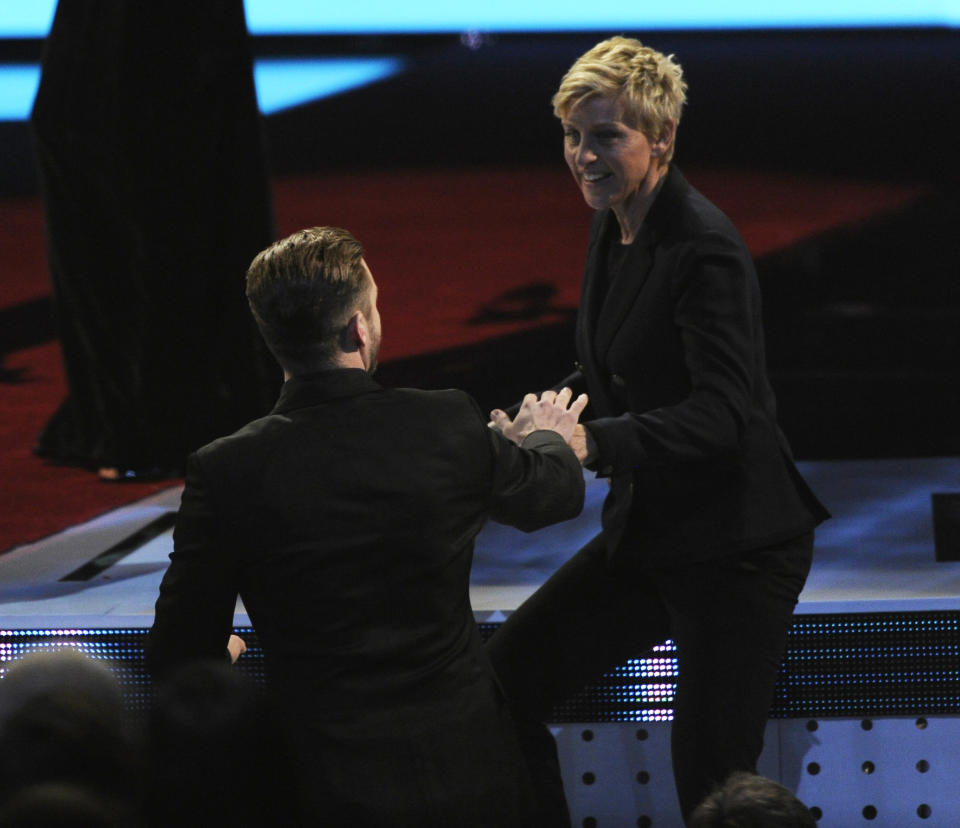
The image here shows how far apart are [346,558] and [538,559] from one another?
172 cm

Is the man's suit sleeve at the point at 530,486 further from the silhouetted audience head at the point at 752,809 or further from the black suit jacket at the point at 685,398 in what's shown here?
the silhouetted audience head at the point at 752,809

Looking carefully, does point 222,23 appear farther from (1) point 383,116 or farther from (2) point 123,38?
(1) point 383,116

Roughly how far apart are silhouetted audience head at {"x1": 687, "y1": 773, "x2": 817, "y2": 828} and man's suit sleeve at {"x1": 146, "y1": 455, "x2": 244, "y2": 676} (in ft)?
2.00

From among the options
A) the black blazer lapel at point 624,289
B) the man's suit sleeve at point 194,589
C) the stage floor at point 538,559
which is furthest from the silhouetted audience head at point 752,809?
the stage floor at point 538,559

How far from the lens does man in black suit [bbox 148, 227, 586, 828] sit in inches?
59.6

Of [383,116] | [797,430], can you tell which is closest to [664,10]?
[383,116]

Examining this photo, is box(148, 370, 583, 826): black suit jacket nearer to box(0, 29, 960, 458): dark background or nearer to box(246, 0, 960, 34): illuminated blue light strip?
box(0, 29, 960, 458): dark background

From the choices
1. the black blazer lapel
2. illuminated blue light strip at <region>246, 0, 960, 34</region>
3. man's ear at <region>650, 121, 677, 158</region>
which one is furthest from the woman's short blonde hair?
illuminated blue light strip at <region>246, 0, 960, 34</region>

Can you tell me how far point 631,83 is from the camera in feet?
6.34

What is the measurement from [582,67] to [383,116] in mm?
6095

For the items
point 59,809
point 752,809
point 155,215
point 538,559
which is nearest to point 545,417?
point 752,809

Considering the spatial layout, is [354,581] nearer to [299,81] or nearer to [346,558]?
[346,558]

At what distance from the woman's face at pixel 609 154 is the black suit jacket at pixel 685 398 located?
49mm

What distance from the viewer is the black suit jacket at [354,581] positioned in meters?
1.51
